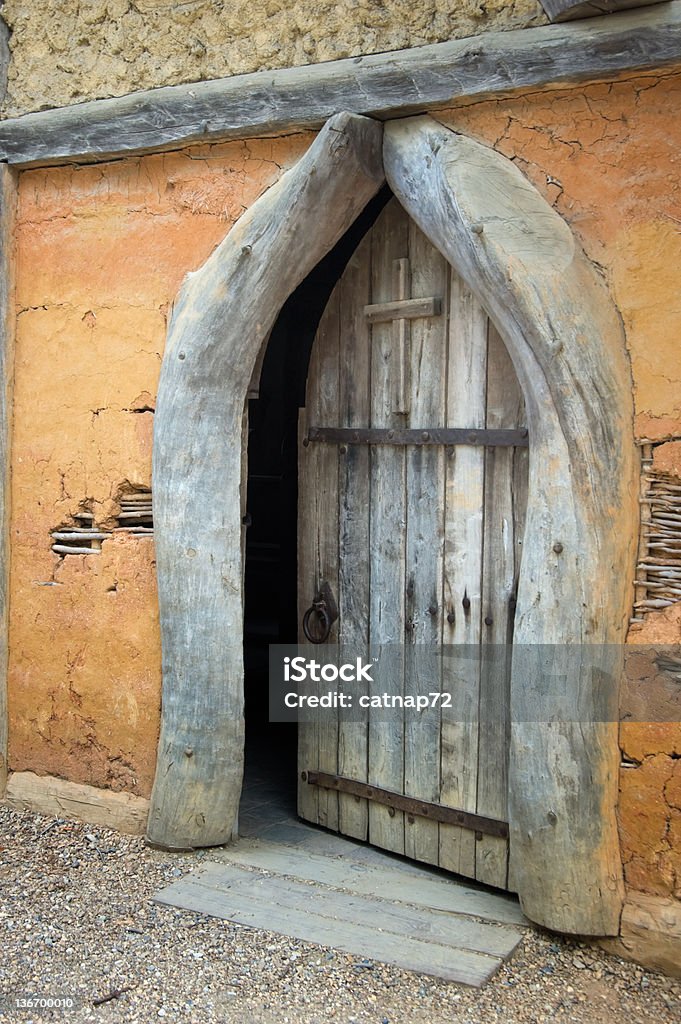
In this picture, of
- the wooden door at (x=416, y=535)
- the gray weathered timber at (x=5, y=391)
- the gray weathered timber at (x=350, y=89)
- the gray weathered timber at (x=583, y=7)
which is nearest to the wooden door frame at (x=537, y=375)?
the gray weathered timber at (x=350, y=89)

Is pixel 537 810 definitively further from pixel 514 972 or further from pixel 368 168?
pixel 368 168

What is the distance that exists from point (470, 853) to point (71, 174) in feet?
10.1

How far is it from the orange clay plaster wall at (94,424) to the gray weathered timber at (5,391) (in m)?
0.04

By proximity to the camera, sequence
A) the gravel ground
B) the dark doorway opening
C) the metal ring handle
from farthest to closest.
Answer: the dark doorway opening < the metal ring handle < the gravel ground

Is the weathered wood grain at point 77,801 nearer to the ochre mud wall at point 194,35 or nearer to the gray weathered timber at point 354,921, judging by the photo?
the gray weathered timber at point 354,921

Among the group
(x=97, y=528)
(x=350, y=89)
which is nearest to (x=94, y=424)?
(x=97, y=528)

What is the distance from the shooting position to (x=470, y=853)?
142 inches

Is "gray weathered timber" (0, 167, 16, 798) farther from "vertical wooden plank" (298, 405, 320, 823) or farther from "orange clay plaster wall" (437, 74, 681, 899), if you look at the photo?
"orange clay plaster wall" (437, 74, 681, 899)

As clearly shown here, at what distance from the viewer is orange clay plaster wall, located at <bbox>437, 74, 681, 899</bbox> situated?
300 cm

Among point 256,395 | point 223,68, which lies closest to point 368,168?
point 223,68

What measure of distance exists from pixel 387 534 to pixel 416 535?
135 mm

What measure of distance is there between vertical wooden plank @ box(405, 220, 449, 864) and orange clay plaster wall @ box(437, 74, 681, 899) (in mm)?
648

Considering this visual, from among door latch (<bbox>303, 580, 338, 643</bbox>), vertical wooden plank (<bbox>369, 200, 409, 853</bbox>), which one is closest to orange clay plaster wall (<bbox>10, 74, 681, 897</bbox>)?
vertical wooden plank (<bbox>369, 200, 409, 853</bbox>)

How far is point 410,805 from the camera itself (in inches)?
148
